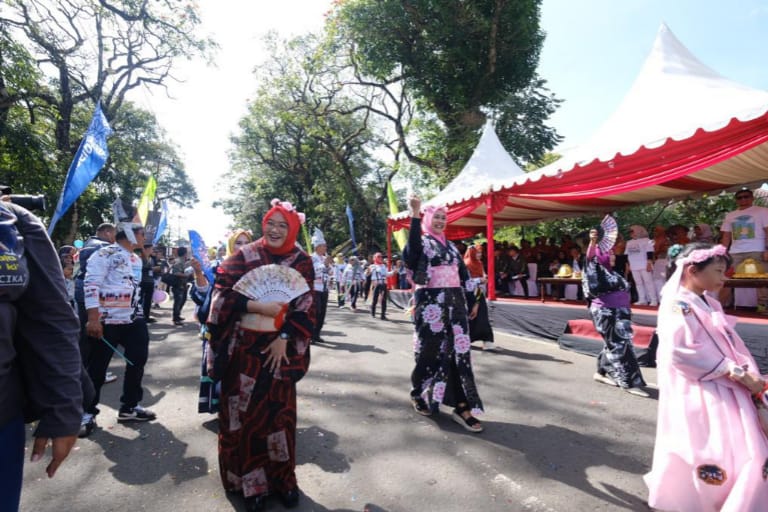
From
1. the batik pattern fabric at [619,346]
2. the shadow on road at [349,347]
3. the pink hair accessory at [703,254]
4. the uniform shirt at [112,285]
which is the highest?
the pink hair accessory at [703,254]

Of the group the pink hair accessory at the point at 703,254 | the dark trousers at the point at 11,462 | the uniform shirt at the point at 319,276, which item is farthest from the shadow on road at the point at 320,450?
the uniform shirt at the point at 319,276

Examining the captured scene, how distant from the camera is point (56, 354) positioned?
4.32 feet

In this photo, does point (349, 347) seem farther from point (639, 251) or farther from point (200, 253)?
point (639, 251)

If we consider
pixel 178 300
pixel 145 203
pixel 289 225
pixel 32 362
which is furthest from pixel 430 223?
pixel 178 300

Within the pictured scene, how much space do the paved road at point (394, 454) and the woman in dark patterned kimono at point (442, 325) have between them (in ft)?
0.87

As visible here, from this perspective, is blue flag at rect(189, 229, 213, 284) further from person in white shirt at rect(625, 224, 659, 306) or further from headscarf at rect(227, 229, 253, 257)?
person in white shirt at rect(625, 224, 659, 306)

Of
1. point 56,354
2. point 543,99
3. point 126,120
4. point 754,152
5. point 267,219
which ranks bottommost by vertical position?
point 56,354

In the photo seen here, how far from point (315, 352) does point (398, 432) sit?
11.3ft

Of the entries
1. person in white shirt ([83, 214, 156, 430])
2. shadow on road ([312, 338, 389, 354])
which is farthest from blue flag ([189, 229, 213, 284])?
shadow on road ([312, 338, 389, 354])

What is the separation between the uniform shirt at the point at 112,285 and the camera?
3.60 metres

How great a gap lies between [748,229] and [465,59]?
1277cm

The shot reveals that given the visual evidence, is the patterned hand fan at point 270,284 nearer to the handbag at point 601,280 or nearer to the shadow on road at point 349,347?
the handbag at point 601,280

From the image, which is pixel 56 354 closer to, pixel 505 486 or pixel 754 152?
pixel 505 486

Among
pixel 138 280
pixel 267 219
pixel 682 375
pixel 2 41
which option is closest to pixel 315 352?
pixel 138 280
